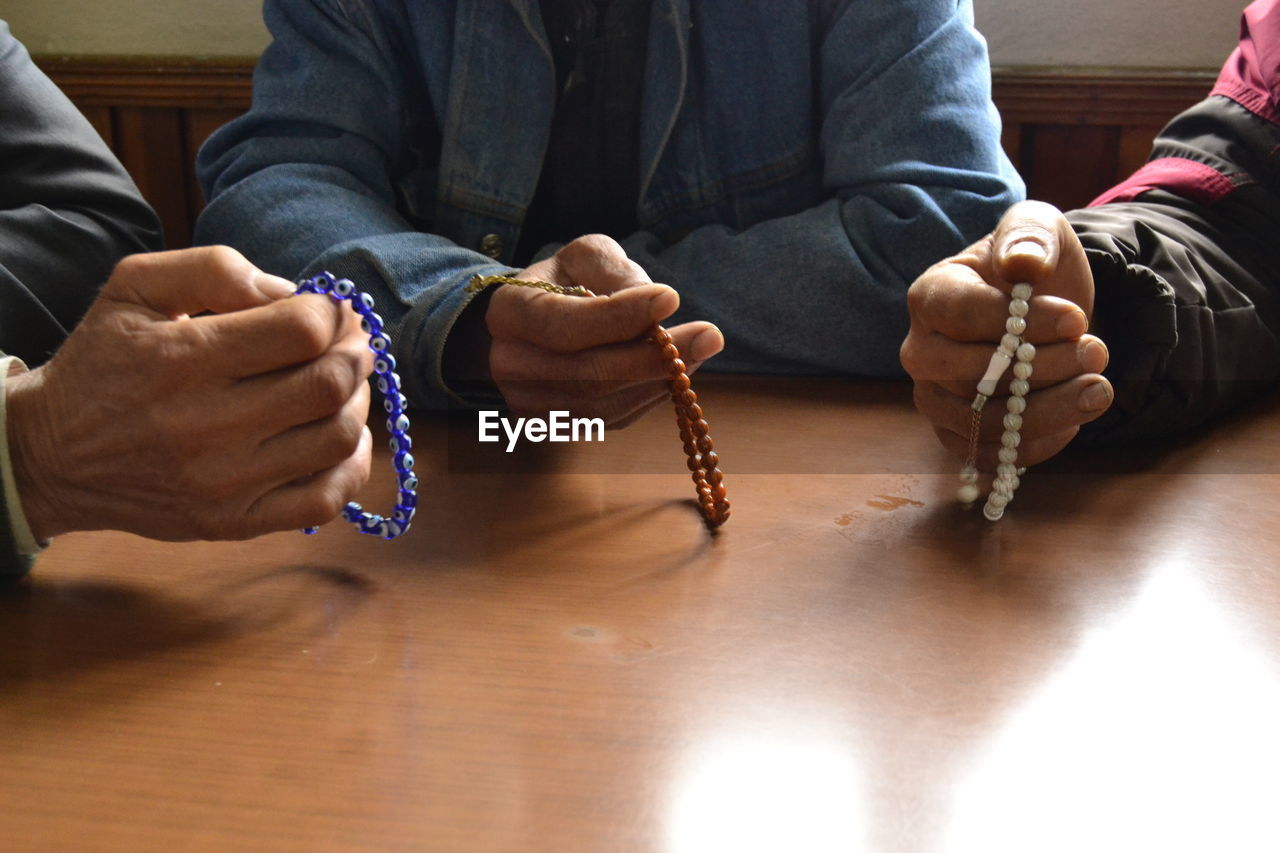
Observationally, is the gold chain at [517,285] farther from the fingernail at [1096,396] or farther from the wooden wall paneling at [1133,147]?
the wooden wall paneling at [1133,147]

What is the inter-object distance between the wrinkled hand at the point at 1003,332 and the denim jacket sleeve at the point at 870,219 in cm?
20

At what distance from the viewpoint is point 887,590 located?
578 mm

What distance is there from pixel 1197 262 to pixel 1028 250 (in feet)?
1.06

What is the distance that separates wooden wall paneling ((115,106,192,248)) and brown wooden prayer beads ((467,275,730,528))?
4.39 feet

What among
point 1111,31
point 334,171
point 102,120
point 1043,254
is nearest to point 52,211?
point 334,171

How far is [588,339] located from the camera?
0.72 m

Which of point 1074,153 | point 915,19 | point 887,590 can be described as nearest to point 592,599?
point 887,590

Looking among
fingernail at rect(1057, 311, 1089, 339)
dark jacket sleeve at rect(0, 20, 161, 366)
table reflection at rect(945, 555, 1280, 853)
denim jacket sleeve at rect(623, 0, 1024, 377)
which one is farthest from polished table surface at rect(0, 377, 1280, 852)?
dark jacket sleeve at rect(0, 20, 161, 366)

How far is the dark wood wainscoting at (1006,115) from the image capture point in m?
1.52

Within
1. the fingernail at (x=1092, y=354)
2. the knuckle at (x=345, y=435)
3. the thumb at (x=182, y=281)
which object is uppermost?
the thumb at (x=182, y=281)

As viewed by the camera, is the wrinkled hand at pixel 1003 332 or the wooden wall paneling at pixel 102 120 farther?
the wooden wall paneling at pixel 102 120

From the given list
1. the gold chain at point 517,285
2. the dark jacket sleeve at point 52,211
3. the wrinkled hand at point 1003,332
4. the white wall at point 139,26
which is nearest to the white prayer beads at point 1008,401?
the wrinkled hand at point 1003,332

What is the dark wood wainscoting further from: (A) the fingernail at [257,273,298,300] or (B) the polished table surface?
(A) the fingernail at [257,273,298,300]

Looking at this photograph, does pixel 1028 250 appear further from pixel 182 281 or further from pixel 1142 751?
pixel 182 281
